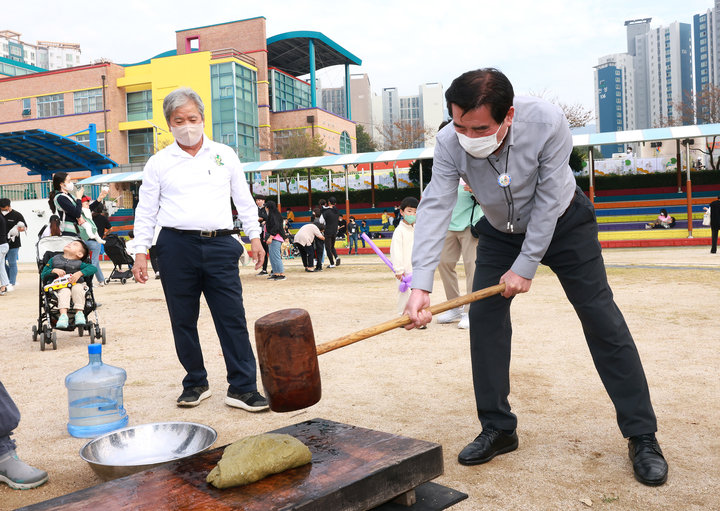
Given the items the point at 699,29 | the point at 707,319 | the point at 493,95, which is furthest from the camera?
the point at 699,29

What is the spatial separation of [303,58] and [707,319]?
180ft

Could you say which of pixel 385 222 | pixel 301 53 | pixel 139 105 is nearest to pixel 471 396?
pixel 385 222

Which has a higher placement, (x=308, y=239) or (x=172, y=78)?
(x=172, y=78)

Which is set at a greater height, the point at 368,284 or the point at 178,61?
the point at 178,61

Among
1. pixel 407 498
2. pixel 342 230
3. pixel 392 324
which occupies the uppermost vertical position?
pixel 342 230

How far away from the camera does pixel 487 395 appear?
9.44 ft

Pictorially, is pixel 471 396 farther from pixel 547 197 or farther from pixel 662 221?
pixel 662 221

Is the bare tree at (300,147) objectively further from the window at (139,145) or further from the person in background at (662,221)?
the person in background at (662,221)

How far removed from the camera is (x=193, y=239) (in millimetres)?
3627

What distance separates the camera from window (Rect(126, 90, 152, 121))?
46.9 metres

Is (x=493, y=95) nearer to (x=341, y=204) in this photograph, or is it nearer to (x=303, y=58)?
(x=341, y=204)

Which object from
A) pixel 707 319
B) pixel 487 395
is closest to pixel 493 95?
pixel 487 395

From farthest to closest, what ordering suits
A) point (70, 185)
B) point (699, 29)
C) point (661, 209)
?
1. point (699, 29)
2. point (661, 209)
3. point (70, 185)

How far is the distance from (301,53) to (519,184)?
55569mm
